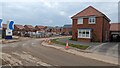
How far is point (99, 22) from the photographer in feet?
106

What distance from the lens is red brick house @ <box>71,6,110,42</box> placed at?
32562 millimetres

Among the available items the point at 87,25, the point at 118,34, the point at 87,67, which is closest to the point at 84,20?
the point at 87,25

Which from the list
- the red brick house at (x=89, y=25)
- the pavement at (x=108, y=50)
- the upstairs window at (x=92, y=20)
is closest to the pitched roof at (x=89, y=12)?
the red brick house at (x=89, y=25)

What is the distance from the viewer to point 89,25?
1332 inches

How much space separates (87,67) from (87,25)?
959 inches

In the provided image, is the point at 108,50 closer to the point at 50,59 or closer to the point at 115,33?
the point at 50,59

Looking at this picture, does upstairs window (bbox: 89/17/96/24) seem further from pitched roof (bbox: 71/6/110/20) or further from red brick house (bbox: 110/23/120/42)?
red brick house (bbox: 110/23/120/42)

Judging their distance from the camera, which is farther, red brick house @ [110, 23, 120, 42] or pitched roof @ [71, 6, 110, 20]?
red brick house @ [110, 23, 120, 42]

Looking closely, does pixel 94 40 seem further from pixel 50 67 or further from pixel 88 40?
pixel 50 67

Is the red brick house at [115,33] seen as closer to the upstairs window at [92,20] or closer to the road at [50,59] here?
the upstairs window at [92,20]

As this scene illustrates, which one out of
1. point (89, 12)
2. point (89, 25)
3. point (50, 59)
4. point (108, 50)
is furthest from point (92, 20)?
point (50, 59)

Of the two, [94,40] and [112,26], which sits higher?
[112,26]

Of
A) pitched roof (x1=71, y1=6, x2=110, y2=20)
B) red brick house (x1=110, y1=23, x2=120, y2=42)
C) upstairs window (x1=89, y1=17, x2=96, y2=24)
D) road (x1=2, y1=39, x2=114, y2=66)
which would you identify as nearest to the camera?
road (x1=2, y1=39, x2=114, y2=66)

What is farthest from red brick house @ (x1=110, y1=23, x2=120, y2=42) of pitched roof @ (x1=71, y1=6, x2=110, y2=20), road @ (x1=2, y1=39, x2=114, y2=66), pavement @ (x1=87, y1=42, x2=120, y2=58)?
road @ (x1=2, y1=39, x2=114, y2=66)
